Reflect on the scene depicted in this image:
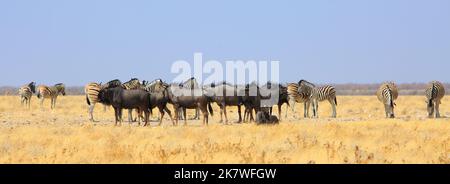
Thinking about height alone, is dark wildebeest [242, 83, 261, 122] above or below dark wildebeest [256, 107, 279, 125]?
above

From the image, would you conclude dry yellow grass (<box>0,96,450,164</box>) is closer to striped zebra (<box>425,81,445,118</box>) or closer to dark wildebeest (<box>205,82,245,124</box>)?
dark wildebeest (<box>205,82,245,124</box>)

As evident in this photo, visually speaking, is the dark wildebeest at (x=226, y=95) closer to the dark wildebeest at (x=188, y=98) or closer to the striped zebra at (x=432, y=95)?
the dark wildebeest at (x=188, y=98)

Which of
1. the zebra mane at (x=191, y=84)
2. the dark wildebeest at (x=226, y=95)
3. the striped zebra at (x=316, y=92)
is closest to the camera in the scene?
the zebra mane at (x=191, y=84)

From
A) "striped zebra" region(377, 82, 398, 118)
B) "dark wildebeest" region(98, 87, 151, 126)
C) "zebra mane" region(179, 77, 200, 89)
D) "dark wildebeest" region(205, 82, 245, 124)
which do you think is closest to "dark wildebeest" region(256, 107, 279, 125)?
"dark wildebeest" region(205, 82, 245, 124)

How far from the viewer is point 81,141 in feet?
60.6

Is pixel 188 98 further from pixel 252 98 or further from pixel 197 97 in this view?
pixel 252 98

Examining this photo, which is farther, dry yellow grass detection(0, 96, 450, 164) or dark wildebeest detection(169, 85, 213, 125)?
dark wildebeest detection(169, 85, 213, 125)

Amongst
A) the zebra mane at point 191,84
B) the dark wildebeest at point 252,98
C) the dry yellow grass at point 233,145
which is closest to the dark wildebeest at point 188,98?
the zebra mane at point 191,84

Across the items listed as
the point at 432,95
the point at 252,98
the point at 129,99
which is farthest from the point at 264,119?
the point at 432,95

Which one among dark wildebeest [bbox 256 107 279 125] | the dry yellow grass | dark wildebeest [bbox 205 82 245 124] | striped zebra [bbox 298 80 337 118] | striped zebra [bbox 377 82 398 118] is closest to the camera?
the dry yellow grass

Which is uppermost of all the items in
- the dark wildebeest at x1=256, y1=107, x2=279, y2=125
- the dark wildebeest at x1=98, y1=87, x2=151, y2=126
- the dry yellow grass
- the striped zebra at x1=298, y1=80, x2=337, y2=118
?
the striped zebra at x1=298, y1=80, x2=337, y2=118
